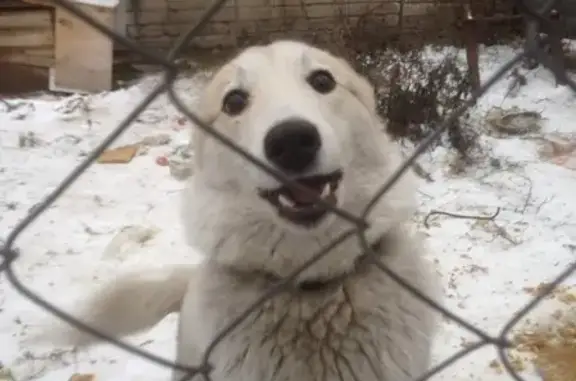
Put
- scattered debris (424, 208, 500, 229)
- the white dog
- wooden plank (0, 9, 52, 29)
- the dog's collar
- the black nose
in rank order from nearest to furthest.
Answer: the black nose < the white dog < the dog's collar < scattered debris (424, 208, 500, 229) < wooden plank (0, 9, 52, 29)

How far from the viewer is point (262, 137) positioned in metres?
1.37

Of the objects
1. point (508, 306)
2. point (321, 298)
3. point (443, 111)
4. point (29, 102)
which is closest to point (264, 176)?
point (321, 298)

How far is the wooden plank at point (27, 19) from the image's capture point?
4500mm

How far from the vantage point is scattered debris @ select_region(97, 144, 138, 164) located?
3.72m

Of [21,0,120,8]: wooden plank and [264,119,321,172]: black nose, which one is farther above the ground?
[264,119,321,172]: black nose

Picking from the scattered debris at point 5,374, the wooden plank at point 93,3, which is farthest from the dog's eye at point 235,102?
the wooden plank at point 93,3

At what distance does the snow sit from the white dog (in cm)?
64

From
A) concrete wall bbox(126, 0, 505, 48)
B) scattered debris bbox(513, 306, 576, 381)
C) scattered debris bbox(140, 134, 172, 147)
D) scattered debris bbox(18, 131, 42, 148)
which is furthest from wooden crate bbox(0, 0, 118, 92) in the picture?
scattered debris bbox(513, 306, 576, 381)

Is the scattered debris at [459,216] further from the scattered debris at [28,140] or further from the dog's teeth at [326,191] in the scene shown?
the scattered debris at [28,140]

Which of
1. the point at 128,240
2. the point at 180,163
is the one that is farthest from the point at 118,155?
the point at 128,240

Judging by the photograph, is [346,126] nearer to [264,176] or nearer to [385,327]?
[264,176]

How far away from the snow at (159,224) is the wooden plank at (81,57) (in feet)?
0.92

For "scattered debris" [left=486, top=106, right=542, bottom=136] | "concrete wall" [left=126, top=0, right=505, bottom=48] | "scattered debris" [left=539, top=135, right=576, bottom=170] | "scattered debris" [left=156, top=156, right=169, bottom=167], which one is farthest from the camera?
"concrete wall" [left=126, top=0, right=505, bottom=48]

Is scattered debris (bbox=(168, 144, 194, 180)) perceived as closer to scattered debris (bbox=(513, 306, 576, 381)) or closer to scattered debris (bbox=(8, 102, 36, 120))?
scattered debris (bbox=(8, 102, 36, 120))
